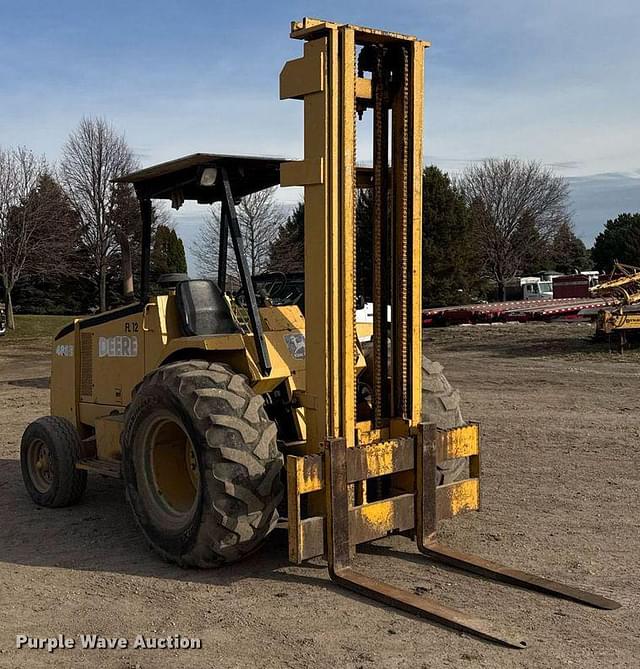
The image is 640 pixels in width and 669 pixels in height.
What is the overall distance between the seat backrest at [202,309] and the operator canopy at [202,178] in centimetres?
72

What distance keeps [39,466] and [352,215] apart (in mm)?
4103

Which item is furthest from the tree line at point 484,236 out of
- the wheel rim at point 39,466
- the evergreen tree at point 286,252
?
the wheel rim at point 39,466

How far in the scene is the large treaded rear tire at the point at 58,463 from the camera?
7270 millimetres

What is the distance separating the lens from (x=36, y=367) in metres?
21.7

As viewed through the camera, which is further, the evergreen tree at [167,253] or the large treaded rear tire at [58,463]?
the evergreen tree at [167,253]

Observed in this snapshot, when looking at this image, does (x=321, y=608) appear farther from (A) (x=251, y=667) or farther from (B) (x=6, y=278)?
(B) (x=6, y=278)

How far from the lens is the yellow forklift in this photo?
5.18 meters

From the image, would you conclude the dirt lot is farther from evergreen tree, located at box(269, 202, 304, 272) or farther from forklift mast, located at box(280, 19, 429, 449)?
evergreen tree, located at box(269, 202, 304, 272)

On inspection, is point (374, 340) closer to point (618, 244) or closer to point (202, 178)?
point (202, 178)

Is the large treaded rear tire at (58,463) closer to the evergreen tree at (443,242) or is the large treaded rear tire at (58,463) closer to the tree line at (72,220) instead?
the tree line at (72,220)

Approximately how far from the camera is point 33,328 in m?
33.6

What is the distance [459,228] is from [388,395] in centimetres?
3969

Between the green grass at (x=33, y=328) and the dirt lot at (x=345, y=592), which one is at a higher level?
the green grass at (x=33, y=328)

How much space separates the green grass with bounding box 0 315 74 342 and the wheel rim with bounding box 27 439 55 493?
2343cm
